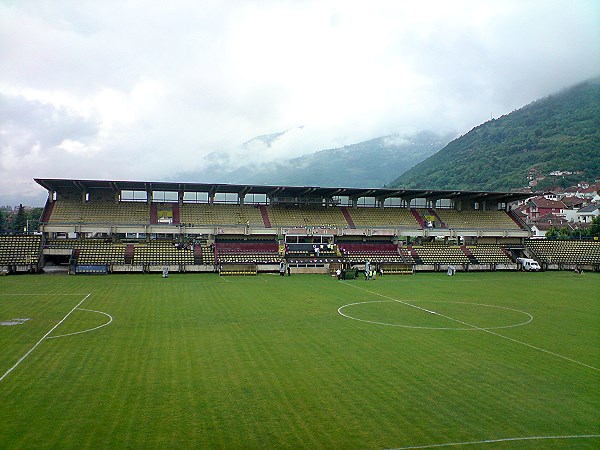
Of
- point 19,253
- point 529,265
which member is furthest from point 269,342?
point 529,265

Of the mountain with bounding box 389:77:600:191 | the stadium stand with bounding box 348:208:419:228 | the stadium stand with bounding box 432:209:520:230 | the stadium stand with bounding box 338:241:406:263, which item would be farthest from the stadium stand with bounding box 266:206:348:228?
the mountain with bounding box 389:77:600:191

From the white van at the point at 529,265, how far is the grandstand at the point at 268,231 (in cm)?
127

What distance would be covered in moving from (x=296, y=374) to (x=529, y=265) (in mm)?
48221

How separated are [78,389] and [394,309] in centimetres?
1773

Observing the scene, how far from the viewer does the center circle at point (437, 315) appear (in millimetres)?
22812

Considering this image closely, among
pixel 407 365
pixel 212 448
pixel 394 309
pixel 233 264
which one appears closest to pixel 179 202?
pixel 233 264

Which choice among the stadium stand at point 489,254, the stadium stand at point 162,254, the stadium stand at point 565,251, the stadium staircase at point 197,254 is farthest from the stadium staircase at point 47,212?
the stadium stand at point 565,251

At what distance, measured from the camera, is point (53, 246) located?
1945 inches

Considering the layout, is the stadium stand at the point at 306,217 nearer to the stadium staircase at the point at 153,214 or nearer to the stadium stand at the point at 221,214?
the stadium stand at the point at 221,214

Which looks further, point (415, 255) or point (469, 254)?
point (469, 254)

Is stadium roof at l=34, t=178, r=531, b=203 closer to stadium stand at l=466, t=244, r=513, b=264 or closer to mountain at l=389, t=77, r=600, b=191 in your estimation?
stadium stand at l=466, t=244, r=513, b=264

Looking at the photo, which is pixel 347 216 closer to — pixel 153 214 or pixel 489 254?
pixel 489 254

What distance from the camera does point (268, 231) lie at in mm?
56750

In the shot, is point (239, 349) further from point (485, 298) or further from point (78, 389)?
point (485, 298)
